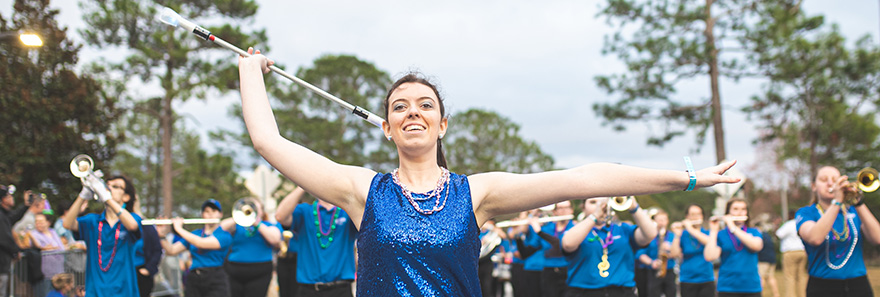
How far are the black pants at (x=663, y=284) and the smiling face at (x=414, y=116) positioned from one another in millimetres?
10887

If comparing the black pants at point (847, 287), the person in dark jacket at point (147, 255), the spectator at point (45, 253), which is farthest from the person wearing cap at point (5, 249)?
the black pants at point (847, 287)

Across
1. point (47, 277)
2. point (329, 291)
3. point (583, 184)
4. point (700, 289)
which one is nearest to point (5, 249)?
point (47, 277)

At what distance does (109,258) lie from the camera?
267 inches

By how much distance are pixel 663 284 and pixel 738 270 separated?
4.49 m

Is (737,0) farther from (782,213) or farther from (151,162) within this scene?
(151,162)

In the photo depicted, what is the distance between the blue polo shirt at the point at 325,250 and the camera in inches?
308

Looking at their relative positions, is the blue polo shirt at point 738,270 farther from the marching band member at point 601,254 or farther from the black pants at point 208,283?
the black pants at point 208,283

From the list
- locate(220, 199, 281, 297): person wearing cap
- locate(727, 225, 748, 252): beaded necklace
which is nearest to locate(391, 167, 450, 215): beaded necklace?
locate(727, 225, 748, 252): beaded necklace

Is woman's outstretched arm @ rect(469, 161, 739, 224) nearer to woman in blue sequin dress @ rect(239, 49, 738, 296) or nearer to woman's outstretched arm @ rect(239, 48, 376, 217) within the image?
woman in blue sequin dress @ rect(239, 49, 738, 296)

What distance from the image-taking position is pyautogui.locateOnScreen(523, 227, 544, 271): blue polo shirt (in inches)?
458

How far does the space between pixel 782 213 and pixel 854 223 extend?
113 feet

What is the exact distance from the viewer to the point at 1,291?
30.5 feet

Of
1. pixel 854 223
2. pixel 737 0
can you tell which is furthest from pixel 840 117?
pixel 854 223

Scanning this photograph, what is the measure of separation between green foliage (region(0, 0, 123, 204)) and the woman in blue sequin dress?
16564mm
